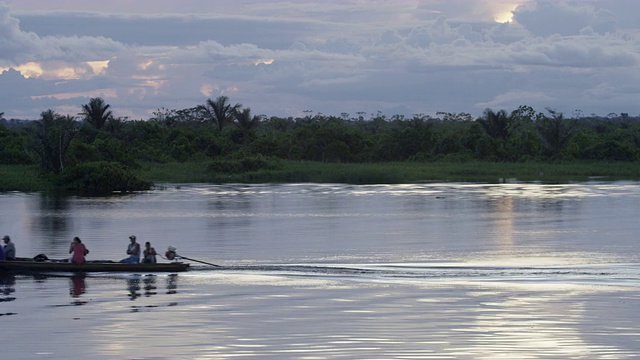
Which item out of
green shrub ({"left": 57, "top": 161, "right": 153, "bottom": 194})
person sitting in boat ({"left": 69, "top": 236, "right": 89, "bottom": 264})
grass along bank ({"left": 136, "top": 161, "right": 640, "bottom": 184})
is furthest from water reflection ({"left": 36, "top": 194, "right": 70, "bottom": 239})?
grass along bank ({"left": 136, "top": 161, "right": 640, "bottom": 184})

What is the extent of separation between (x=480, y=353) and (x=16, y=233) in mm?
30152

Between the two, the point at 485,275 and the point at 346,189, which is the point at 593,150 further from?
the point at 485,275

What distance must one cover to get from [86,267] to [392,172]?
61.9 m

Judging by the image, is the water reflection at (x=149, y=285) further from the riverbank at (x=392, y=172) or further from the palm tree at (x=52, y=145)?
the riverbank at (x=392, y=172)

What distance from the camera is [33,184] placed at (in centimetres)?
7250

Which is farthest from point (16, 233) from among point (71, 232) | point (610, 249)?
point (610, 249)

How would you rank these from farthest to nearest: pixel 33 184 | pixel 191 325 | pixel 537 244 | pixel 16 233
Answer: pixel 33 184, pixel 16 233, pixel 537 244, pixel 191 325

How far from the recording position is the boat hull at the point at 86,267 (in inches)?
1197

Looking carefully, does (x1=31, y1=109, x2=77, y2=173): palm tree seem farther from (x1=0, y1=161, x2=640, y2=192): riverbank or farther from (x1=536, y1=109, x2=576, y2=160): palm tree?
(x1=536, y1=109, x2=576, y2=160): palm tree

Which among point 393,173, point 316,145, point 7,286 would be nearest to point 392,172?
point 393,173

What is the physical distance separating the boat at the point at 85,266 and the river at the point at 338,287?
0.98 ft

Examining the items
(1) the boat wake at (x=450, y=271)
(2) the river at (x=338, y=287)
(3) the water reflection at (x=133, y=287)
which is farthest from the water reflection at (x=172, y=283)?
(1) the boat wake at (x=450, y=271)

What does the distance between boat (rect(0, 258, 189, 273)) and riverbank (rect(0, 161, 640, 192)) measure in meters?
51.2

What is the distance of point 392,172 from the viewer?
9062 cm
